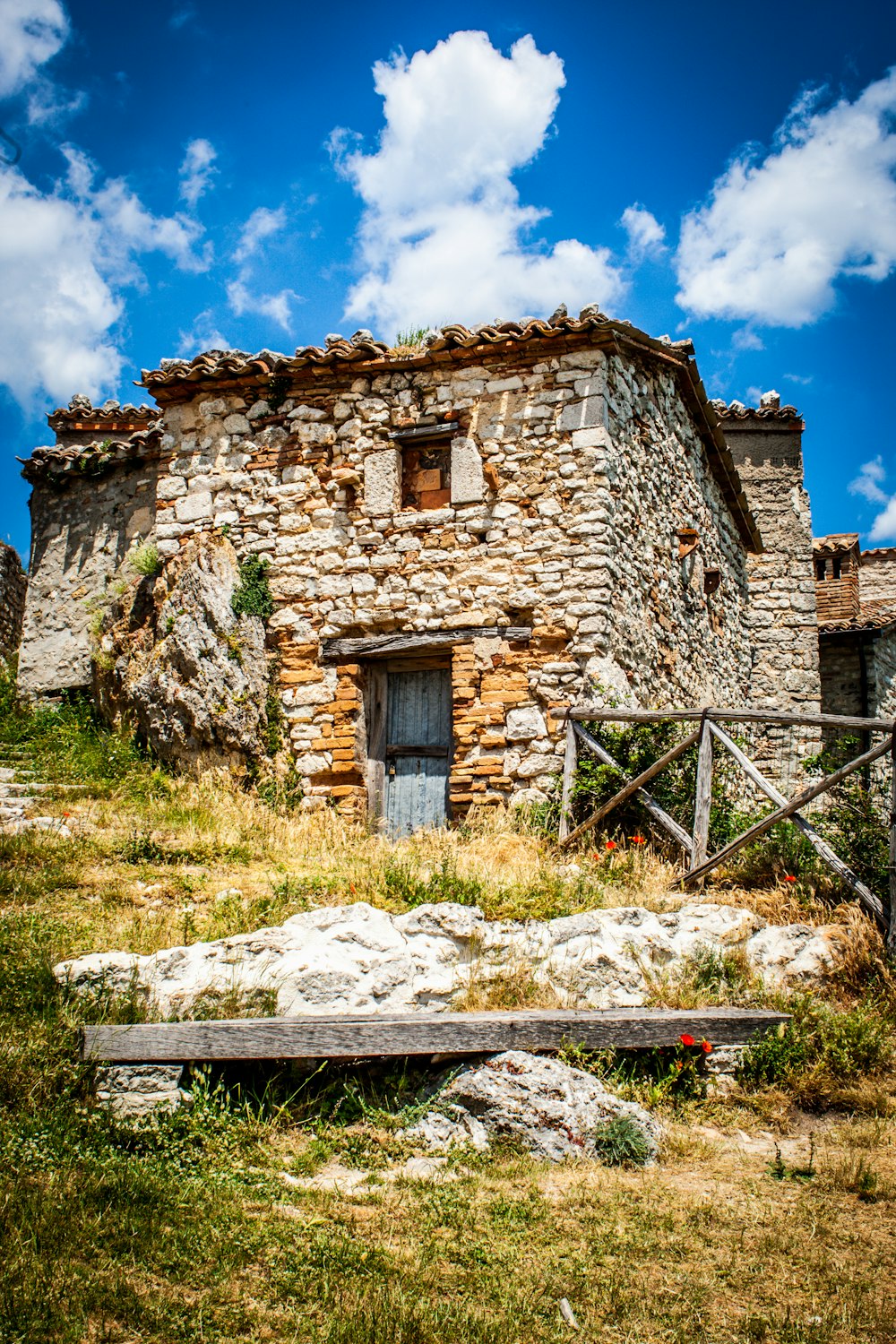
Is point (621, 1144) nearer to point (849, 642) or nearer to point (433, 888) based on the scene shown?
point (433, 888)

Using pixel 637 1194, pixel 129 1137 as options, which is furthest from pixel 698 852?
pixel 129 1137

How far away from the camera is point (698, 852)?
23.7 ft

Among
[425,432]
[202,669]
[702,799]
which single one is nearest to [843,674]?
[425,432]

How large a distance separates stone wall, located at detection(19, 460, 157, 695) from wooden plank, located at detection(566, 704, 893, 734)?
19.7 ft

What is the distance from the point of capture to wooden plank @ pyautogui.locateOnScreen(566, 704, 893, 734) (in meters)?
6.54

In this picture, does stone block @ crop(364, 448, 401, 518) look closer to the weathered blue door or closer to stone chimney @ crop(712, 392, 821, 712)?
the weathered blue door

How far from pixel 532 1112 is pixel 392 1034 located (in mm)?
769

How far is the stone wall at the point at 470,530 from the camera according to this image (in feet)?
30.2

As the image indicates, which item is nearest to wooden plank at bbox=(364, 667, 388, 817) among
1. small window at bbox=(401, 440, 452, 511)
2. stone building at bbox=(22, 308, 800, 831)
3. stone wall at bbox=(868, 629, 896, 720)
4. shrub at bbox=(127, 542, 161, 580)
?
stone building at bbox=(22, 308, 800, 831)

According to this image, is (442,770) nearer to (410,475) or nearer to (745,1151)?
(410,475)

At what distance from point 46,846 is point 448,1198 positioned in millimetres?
4271

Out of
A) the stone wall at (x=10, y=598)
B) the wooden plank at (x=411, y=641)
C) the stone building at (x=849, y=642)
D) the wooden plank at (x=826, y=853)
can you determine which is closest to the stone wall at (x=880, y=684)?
the stone building at (x=849, y=642)

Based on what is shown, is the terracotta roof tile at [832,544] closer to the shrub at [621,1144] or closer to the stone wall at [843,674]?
the stone wall at [843,674]

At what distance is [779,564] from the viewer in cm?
1588
